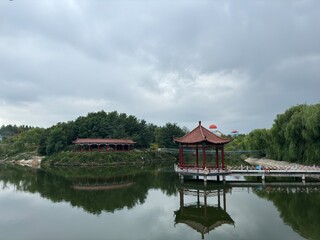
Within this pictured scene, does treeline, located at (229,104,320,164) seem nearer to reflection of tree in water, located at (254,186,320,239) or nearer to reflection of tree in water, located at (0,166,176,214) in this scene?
reflection of tree in water, located at (254,186,320,239)

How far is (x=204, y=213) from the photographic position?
15.3m

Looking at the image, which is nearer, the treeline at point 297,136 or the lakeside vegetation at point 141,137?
the treeline at point 297,136

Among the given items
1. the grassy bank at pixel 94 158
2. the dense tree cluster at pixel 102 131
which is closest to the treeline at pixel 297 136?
the grassy bank at pixel 94 158

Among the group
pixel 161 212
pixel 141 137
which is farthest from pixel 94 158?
pixel 161 212

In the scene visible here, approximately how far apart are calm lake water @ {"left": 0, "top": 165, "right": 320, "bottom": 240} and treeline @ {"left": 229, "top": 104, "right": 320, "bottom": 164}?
23.7 feet

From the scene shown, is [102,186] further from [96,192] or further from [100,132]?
[100,132]

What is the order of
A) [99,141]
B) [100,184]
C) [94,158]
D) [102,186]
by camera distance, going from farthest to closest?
1. [99,141]
2. [94,158]
3. [100,184]
4. [102,186]

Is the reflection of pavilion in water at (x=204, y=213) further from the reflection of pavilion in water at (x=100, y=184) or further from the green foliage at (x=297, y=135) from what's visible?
the green foliage at (x=297, y=135)

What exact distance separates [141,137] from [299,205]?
1702 inches

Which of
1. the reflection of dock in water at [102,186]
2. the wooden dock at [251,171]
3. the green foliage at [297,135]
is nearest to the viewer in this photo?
the wooden dock at [251,171]

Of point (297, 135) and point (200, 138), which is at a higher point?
point (297, 135)

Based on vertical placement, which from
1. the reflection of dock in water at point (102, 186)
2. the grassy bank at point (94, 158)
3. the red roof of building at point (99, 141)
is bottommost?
the reflection of dock in water at point (102, 186)

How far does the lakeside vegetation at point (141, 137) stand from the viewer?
2986 centimetres

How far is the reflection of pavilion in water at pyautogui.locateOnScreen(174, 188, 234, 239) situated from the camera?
43.5ft
